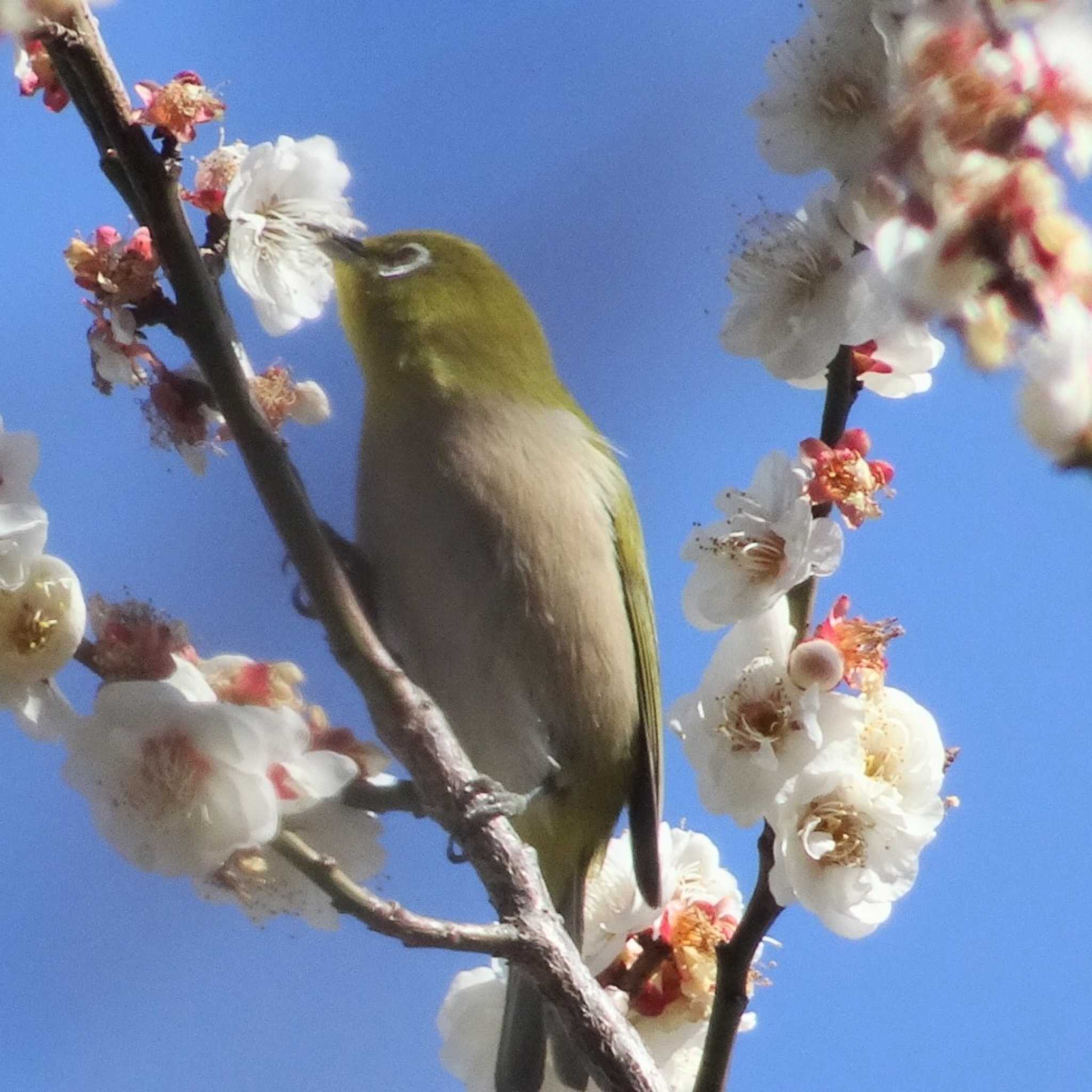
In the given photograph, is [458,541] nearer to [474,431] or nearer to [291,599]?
[474,431]

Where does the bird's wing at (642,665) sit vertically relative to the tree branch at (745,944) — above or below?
above

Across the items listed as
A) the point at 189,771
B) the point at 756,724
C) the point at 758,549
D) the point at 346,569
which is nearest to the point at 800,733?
the point at 756,724

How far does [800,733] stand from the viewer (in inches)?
46.8

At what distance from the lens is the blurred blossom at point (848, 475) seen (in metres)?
1.09

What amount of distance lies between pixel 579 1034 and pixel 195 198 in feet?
2.49

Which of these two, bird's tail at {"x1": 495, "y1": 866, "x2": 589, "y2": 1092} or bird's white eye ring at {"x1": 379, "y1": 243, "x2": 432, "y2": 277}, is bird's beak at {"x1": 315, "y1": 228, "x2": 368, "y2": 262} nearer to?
bird's white eye ring at {"x1": 379, "y1": 243, "x2": 432, "y2": 277}

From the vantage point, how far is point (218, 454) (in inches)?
42.9

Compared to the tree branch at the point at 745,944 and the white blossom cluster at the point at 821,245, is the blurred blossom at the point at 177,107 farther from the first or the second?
the tree branch at the point at 745,944

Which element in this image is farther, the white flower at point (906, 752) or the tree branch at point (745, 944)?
the white flower at point (906, 752)

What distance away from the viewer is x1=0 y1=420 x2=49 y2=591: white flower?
93cm

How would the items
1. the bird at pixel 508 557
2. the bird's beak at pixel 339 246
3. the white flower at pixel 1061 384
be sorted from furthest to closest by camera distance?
the bird at pixel 508 557, the bird's beak at pixel 339 246, the white flower at pixel 1061 384

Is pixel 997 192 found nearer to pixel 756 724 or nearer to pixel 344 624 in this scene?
pixel 344 624

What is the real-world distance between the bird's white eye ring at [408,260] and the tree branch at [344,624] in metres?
0.56

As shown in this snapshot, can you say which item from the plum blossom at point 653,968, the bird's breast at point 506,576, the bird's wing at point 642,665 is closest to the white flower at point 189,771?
the bird's breast at point 506,576
